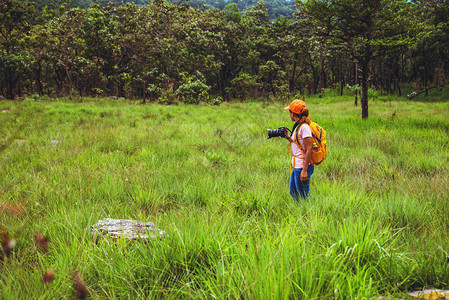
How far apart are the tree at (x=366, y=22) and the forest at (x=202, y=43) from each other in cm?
3

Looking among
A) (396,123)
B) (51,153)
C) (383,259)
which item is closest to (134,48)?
(51,153)

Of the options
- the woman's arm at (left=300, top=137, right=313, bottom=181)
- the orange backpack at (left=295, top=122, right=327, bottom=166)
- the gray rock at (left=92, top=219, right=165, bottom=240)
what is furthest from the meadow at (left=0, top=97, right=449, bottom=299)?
the orange backpack at (left=295, top=122, right=327, bottom=166)

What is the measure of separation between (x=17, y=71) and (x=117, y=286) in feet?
96.0

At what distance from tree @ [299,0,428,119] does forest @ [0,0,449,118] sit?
0.11 ft

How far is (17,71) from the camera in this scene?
73.9ft

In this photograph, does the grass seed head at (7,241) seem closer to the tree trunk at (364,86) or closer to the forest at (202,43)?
the forest at (202,43)

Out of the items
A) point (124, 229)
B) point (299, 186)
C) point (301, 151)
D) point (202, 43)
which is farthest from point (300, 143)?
point (202, 43)

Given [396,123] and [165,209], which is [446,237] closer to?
[165,209]

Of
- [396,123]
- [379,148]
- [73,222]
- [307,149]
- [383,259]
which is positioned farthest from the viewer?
[396,123]

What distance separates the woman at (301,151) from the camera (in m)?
2.89

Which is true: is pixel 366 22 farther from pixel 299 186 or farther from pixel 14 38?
pixel 14 38

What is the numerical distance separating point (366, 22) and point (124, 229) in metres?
10.7

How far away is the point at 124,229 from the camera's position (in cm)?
218

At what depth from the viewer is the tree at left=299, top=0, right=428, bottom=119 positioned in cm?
847
